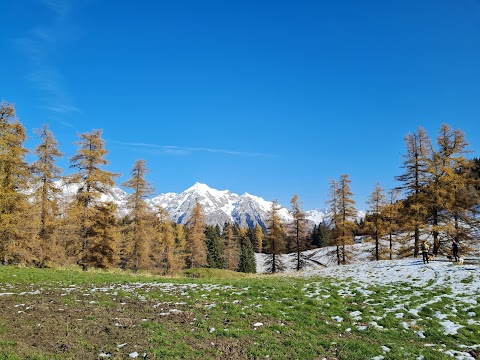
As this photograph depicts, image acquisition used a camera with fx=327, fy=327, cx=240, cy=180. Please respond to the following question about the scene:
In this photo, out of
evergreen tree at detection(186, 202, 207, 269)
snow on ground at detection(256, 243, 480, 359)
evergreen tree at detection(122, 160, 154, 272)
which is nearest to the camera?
snow on ground at detection(256, 243, 480, 359)

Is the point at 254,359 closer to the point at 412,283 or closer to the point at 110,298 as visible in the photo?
the point at 110,298

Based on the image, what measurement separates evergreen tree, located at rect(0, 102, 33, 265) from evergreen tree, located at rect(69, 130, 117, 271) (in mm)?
4277

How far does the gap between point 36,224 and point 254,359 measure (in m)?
27.2

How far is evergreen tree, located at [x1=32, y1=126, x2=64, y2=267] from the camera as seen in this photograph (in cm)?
3130

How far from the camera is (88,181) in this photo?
32.2 m

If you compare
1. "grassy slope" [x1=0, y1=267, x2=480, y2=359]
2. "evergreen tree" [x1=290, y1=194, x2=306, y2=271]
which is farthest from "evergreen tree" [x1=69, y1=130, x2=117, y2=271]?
"evergreen tree" [x1=290, y1=194, x2=306, y2=271]

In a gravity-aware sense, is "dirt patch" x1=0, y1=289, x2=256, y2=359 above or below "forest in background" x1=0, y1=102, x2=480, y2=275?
below

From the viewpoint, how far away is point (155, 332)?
10398 mm

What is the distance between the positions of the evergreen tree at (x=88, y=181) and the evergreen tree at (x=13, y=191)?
4277 millimetres

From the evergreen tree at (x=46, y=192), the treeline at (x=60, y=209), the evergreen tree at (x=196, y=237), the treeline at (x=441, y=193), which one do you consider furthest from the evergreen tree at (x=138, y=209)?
the treeline at (x=441, y=193)

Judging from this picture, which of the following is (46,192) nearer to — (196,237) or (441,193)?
Result: (196,237)

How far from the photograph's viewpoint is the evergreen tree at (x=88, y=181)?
32000 millimetres

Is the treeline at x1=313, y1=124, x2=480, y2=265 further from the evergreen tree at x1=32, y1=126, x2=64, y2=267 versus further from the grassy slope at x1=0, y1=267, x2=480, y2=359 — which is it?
the evergreen tree at x1=32, y1=126, x2=64, y2=267

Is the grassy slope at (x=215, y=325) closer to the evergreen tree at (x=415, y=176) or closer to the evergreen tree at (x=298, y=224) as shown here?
the evergreen tree at (x=415, y=176)
